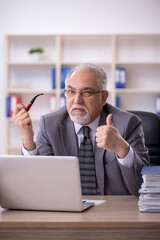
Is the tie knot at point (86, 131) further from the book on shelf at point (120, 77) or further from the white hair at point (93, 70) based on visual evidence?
the book on shelf at point (120, 77)

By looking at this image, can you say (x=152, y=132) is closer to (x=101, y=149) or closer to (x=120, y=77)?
(x=101, y=149)

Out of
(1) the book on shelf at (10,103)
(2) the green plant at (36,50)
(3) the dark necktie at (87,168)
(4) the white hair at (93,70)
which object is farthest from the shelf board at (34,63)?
(3) the dark necktie at (87,168)

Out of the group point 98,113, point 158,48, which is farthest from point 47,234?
point 158,48

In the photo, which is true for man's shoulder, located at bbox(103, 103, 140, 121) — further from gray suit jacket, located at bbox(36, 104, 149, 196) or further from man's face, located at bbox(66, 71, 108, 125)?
man's face, located at bbox(66, 71, 108, 125)

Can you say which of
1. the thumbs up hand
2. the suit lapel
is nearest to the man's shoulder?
the suit lapel

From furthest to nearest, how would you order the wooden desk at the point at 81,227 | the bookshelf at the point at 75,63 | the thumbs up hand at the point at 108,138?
the bookshelf at the point at 75,63 < the thumbs up hand at the point at 108,138 < the wooden desk at the point at 81,227

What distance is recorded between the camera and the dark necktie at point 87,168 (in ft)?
6.53

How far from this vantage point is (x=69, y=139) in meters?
2.07

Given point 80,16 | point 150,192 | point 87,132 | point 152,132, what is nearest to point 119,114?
point 87,132

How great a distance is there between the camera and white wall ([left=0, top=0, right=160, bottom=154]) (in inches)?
215

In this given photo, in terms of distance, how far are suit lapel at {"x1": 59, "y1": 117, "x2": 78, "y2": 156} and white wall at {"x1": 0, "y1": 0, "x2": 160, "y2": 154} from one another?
3608 millimetres

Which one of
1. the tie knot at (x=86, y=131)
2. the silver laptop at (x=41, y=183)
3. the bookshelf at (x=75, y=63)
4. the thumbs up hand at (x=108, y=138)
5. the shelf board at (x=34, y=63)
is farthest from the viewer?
the bookshelf at (x=75, y=63)

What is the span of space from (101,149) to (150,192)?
0.61 metres

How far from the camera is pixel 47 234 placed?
4.24ft
